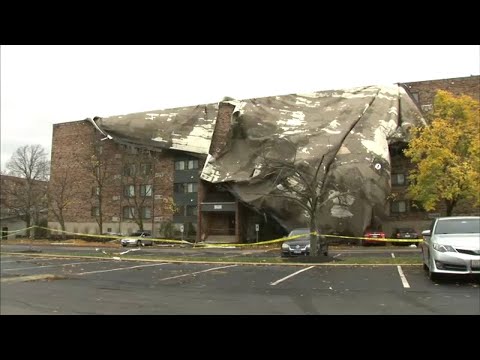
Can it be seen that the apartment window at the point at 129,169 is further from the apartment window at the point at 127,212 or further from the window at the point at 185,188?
the window at the point at 185,188

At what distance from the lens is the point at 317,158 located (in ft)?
130

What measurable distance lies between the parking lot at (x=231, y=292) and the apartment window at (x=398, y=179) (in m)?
34.3

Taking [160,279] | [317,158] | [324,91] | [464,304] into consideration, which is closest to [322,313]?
[464,304]

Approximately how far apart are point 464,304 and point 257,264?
29.1 feet

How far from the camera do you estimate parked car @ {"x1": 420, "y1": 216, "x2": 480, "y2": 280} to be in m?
9.94

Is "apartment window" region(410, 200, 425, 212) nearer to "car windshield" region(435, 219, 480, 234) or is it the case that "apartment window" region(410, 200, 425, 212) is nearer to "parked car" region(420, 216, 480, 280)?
"car windshield" region(435, 219, 480, 234)

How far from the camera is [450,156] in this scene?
93.9ft

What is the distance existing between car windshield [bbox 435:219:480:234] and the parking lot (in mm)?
1098

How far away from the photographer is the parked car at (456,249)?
9.94m

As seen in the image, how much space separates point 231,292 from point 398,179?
39.8 m

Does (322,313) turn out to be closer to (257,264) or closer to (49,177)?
(257,264)

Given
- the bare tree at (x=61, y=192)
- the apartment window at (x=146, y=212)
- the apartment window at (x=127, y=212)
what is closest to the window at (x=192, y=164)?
the apartment window at (x=146, y=212)

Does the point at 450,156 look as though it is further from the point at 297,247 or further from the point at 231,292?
the point at 231,292

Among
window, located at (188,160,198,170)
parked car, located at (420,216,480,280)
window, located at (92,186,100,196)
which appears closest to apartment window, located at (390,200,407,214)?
window, located at (188,160,198,170)
